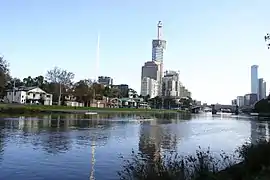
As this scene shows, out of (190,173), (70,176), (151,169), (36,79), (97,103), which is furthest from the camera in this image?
(36,79)

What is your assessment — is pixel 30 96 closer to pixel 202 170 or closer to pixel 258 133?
pixel 258 133

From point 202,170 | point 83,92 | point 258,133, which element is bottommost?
point 258,133

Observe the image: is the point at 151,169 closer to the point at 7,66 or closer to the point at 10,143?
the point at 10,143

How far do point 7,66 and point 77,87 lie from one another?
5795 centimetres

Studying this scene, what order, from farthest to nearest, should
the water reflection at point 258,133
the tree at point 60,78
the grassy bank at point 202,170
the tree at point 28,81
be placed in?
the tree at point 28,81 → the tree at point 60,78 → the water reflection at point 258,133 → the grassy bank at point 202,170

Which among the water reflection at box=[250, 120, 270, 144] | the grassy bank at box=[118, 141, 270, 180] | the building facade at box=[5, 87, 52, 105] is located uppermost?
the building facade at box=[5, 87, 52, 105]

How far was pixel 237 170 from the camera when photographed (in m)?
13.0

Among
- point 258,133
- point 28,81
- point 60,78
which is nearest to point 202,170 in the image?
point 258,133

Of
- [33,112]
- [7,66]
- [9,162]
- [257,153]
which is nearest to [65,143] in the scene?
[9,162]

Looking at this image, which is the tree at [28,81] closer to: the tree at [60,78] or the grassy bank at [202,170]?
the tree at [60,78]

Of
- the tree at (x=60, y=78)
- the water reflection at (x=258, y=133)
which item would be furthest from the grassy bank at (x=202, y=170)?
the tree at (x=60, y=78)

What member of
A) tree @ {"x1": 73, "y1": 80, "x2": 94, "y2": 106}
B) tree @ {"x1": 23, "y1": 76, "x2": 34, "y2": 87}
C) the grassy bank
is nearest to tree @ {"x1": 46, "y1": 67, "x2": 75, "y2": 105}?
tree @ {"x1": 73, "y1": 80, "x2": 94, "y2": 106}

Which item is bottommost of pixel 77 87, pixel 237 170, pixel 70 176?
pixel 70 176

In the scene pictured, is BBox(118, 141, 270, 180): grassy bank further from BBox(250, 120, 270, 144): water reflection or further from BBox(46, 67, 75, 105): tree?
BBox(46, 67, 75, 105): tree
